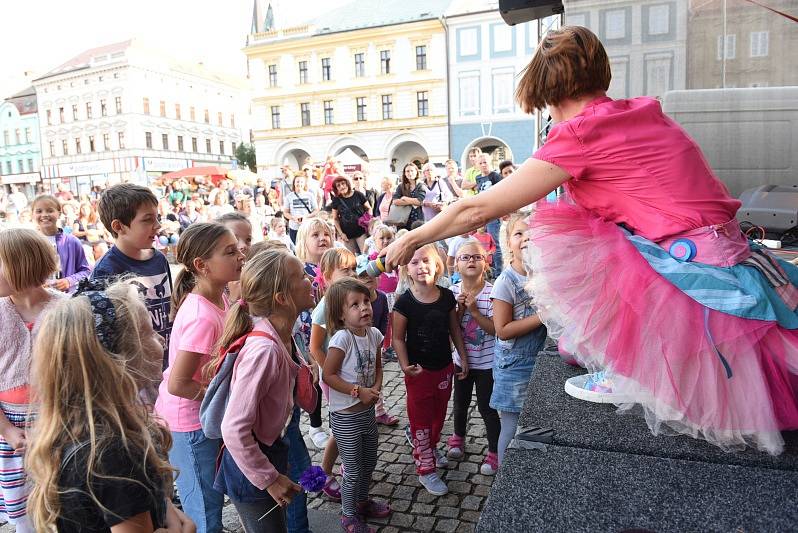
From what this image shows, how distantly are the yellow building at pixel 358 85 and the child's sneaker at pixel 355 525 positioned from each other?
34.3m

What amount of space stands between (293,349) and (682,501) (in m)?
1.66

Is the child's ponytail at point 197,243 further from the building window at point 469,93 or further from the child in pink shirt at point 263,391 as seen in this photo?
the building window at point 469,93

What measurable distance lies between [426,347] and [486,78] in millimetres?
33226

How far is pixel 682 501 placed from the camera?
132cm

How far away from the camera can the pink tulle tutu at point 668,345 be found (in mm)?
1568

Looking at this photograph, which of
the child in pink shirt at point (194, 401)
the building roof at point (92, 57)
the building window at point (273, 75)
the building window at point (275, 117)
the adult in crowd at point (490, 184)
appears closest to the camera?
the child in pink shirt at point (194, 401)

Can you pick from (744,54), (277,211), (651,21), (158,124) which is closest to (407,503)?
(651,21)

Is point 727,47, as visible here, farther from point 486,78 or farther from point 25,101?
point 25,101

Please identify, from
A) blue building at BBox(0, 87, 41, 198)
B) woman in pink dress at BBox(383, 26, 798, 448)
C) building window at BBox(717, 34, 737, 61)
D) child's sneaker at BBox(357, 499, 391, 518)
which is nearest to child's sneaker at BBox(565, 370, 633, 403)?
woman in pink dress at BBox(383, 26, 798, 448)

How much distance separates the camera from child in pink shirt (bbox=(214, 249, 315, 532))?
6.95ft

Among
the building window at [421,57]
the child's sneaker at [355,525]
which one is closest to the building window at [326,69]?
the building window at [421,57]

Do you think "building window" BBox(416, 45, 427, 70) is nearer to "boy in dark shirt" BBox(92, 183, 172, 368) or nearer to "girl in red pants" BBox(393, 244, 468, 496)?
"girl in red pants" BBox(393, 244, 468, 496)

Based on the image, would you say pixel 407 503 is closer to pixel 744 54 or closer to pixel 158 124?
pixel 744 54

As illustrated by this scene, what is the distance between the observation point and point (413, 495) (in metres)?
3.40
